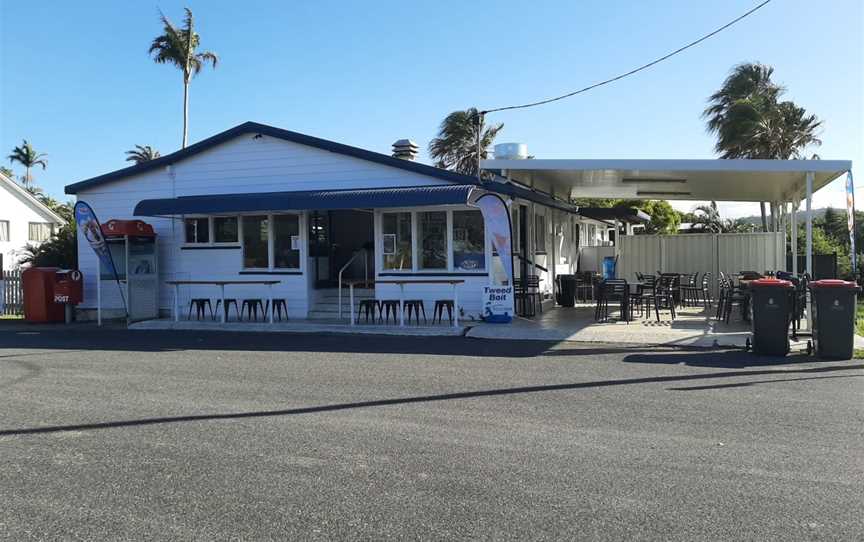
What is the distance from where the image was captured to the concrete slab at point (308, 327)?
13.0 meters

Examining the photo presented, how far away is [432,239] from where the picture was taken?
14734 mm

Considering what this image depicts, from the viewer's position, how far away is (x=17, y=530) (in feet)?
13.0

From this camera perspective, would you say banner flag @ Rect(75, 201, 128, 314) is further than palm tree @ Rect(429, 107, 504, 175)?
No

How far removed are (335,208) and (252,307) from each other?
336 centimetres

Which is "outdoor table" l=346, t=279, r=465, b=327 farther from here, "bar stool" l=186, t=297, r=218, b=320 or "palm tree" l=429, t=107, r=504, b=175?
"palm tree" l=429, t=107, r=504, b=175

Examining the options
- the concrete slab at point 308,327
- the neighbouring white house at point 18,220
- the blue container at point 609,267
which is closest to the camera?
the concrete slab at point 308,327

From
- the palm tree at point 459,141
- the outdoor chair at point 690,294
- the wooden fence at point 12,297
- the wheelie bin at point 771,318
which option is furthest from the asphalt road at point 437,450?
the palm tree at point 459,141

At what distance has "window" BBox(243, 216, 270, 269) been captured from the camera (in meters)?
16.1

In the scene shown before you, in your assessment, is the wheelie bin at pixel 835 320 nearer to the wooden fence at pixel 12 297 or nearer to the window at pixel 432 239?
the window at pixel 432 239

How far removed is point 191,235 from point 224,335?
4.21 meters

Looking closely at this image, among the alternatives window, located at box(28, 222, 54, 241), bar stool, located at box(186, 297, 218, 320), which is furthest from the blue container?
window, located at box(28, 222, 54, 241)

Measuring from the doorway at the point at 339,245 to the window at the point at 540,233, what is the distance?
3996 mm

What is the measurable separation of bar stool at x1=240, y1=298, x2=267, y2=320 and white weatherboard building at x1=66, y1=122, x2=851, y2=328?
0.26 meters

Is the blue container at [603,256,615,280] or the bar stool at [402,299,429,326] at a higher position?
the blue container at [603,256,615,280]
